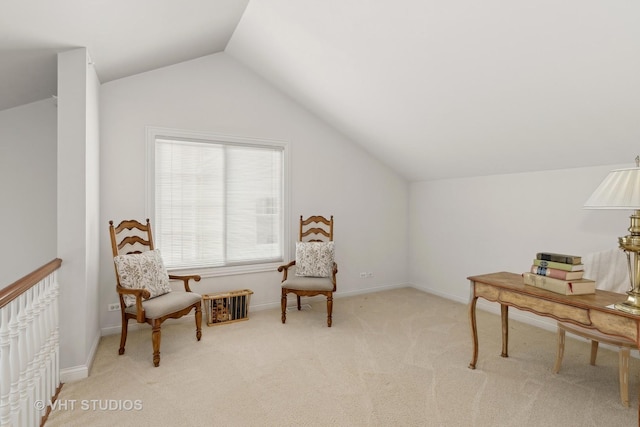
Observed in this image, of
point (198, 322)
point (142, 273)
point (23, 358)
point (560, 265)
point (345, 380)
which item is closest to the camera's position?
point (23, 358)

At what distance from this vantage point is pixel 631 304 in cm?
196

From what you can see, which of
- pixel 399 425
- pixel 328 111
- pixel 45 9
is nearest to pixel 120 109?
pixel 45 9

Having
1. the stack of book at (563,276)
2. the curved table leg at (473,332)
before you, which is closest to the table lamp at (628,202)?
the stack of book at (563,276)

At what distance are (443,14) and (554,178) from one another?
2.34 meters

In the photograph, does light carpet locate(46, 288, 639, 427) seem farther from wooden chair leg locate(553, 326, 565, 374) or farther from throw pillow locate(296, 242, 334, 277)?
throw pillow locate(296, 242, 334, 277)

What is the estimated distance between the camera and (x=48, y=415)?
2.16 m

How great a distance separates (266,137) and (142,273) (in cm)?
226

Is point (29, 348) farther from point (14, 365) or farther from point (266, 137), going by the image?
point (266, 137)

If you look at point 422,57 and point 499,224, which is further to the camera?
point 499,224

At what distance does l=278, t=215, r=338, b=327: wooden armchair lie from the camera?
376cm

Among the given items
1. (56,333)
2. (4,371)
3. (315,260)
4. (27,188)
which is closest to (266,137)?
(315,260)

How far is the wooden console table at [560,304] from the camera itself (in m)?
1.91

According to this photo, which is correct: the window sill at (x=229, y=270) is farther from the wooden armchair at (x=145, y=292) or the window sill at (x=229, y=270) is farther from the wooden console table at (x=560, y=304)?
the wooden console table at (x=560, y=304)

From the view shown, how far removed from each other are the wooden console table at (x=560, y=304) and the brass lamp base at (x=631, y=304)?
0.05 metres
